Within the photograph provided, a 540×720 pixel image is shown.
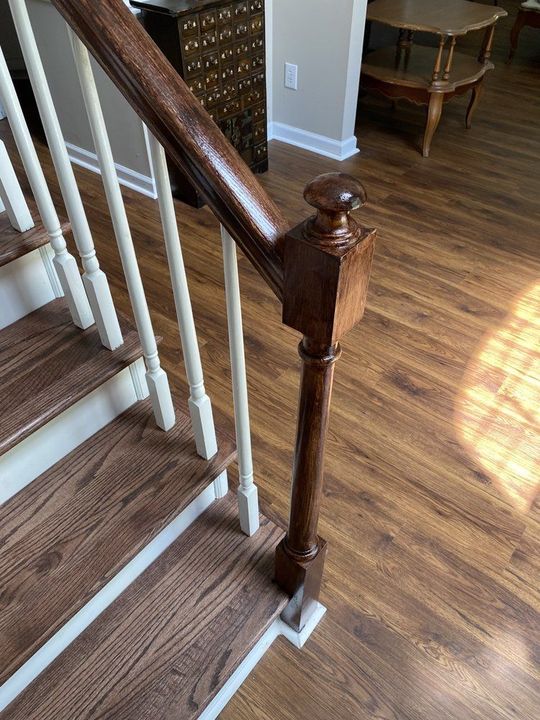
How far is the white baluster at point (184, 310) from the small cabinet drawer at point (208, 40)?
193 cm

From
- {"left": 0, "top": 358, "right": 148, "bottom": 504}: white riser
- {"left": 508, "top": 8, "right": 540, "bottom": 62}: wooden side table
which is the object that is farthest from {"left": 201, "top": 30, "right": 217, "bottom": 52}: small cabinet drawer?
{"left": 508, "top": 8, "right": 540, "bottom": 62}: wooden side table

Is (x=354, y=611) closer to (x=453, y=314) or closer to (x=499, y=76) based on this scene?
(x=453, y=314)

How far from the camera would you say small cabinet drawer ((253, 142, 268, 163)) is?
3115 millimetres

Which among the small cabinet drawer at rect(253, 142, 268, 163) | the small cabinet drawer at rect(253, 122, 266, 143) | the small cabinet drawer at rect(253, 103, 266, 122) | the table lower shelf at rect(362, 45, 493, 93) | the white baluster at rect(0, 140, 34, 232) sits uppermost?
the white baluster at rect(0, 140, 34, 232)

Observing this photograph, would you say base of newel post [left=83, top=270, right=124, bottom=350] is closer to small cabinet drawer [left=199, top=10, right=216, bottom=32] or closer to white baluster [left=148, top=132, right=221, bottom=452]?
white baluster [left=148, top=132, right=221, bottom=452]

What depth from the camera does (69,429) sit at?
3.83ft

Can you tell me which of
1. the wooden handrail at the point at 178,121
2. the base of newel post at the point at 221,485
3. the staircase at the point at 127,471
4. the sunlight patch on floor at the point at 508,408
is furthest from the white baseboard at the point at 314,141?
the wooden handrail at the point at 178,121

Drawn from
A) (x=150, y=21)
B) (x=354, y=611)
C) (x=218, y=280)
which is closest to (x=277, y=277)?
(x=354, y=611)

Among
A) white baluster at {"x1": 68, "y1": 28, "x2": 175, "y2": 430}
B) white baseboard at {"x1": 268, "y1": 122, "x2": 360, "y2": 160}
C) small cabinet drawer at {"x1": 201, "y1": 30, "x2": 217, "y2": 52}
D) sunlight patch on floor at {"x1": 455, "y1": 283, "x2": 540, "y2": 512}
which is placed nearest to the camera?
white baluster at {"x1": 68, "y1": 28, "x2": 175, "y2": 430}

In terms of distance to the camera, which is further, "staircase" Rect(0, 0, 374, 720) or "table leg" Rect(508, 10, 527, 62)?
"table leg" Rect(508, 10, 527, 62)

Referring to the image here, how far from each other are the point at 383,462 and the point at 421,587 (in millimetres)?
397

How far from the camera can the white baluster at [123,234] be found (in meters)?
0.82

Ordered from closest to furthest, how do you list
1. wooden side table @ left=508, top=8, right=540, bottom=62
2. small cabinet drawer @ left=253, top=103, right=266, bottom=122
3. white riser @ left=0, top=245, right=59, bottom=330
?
white riser @ left=0, top=245, right=59, bottom=330 → small cabinet drawer @ left=253, top=103, right=266, bottom=122 → wooden side table @ left=508, top=8, right=540, bottom=62

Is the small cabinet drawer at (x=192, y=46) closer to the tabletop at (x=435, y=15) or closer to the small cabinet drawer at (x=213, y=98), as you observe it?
the small cabinet drawer at (x=213, y=98)
